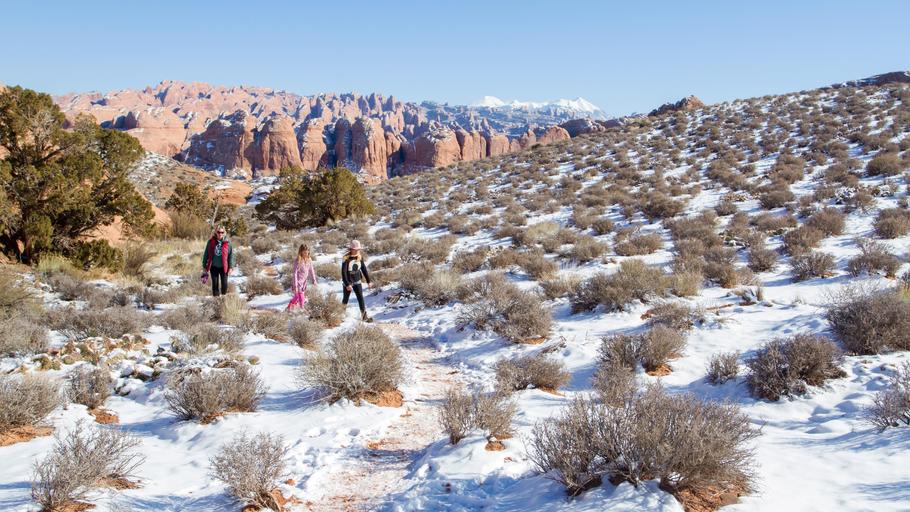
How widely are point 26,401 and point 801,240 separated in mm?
13904

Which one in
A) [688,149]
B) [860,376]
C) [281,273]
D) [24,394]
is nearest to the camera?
[24,394]

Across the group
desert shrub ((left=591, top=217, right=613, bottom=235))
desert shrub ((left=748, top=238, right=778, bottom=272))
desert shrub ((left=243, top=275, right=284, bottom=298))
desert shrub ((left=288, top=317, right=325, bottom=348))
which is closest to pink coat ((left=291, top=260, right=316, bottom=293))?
desert shrub ((left=288, top=317, right=325, bottom=348))

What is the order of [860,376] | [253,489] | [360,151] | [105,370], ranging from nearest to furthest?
1. [253,489]
2. [860,376]
3. [105,370]
4. [360,151]

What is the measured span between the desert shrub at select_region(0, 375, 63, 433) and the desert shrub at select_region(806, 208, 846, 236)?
49.4 ft

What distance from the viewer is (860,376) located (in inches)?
209

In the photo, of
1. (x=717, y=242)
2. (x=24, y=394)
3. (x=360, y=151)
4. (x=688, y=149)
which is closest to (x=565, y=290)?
(x=717, y=242)

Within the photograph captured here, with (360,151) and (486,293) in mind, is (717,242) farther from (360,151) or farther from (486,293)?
(360,151)

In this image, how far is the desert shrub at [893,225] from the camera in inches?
426

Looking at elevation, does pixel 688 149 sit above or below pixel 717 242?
above

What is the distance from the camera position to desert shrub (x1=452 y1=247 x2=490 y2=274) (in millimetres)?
12906

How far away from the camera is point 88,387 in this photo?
5.31m

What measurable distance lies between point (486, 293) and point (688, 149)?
23.6 m

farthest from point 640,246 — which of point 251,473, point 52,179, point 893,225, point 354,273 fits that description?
point 52,179

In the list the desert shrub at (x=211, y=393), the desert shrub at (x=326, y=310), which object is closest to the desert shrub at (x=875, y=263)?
the desert shrub at (x=326, y=310)
